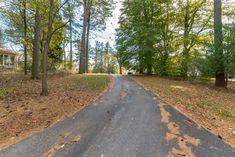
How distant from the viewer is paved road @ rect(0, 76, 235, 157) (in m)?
3.99

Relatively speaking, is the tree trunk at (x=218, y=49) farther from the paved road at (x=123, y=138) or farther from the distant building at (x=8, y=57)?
the distant building at (x=8, y=57)

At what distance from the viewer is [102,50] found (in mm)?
66250

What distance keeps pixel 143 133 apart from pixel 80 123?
1.77m

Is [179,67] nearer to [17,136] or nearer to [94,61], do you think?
[17,136]

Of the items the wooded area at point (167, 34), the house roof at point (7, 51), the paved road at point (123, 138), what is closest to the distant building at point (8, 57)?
the house roof at point (7, 51)

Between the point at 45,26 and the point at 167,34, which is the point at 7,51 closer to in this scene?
the point at 45,26

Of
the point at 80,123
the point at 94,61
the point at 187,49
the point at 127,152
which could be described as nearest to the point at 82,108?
the point at 80,123

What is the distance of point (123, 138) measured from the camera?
4609mm

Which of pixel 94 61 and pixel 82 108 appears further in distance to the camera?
pixel 94 61

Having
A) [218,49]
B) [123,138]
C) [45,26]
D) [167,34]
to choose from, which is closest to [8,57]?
[45,26]

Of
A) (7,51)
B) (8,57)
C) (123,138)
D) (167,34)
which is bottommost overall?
(123,138)

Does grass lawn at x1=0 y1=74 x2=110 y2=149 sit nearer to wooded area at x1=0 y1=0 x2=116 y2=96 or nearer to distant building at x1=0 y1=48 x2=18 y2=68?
wooded area at x1=0 y1=0 x2=116 y2=96

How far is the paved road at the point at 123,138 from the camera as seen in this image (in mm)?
3986

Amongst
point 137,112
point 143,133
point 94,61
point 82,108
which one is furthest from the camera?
point 94,61
